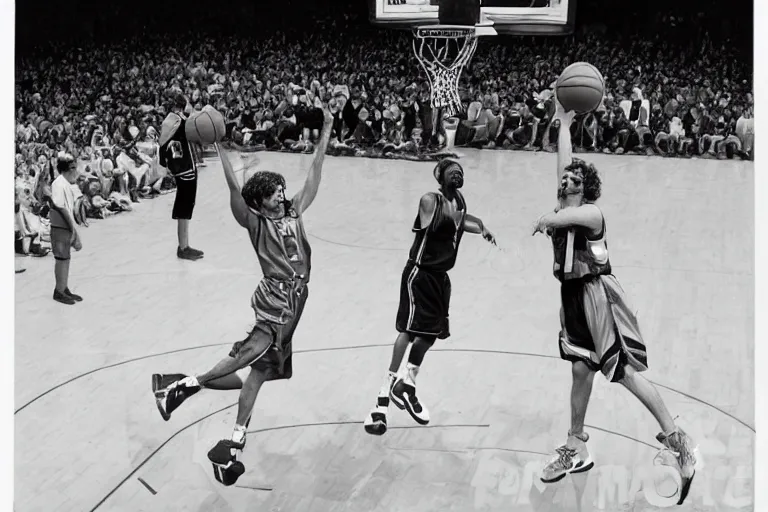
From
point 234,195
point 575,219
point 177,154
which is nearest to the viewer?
point 575,219

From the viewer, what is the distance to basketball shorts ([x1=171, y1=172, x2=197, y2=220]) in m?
8.24

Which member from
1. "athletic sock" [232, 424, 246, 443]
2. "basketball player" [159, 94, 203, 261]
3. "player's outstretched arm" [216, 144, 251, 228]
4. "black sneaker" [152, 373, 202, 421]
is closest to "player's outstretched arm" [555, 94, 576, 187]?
"player's outstretched arm" [216, 144, 251, 228]

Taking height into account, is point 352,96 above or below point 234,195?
above

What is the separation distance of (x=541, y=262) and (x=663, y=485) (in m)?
2.77

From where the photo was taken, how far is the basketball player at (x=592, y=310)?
5586 mm

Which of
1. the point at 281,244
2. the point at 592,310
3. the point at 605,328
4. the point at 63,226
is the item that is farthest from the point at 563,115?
the point at 63,226

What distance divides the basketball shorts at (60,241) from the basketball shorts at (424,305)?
2.94m

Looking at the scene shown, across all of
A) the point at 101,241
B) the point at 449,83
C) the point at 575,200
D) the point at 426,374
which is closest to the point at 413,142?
the point at 449,83

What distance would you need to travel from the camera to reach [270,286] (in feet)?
19.3

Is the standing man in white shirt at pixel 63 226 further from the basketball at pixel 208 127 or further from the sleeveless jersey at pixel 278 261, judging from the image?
the sleeveless jersey at pixel 278 261

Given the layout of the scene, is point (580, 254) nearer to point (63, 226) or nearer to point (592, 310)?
point (592, 310)

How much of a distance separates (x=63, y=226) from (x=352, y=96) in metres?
4.46

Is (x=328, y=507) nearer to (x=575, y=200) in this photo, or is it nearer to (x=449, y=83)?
(x=575, y=200)

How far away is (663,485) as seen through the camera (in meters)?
5.96
